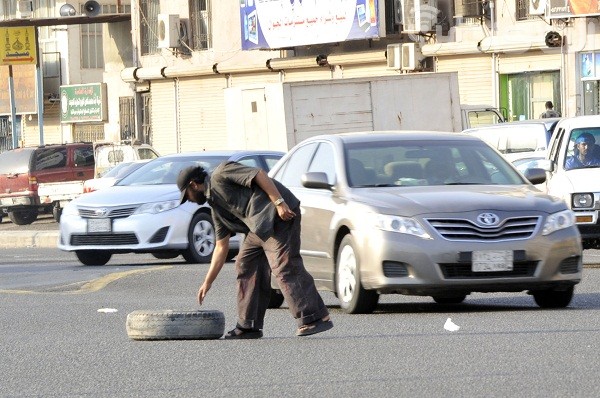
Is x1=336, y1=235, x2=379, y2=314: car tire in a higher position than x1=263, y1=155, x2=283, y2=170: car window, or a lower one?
lower

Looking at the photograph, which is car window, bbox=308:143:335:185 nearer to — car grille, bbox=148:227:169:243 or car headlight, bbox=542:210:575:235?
car headlight, bbox=542:210:575:235

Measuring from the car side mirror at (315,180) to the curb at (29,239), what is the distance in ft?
58.4

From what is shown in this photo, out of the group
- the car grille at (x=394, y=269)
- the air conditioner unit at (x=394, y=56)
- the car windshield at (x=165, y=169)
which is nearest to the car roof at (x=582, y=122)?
the car windshield at (x=165, y=169)

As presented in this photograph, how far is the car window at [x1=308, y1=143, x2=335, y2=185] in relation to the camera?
1396cm

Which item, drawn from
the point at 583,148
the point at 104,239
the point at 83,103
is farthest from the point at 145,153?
the point at 583,148

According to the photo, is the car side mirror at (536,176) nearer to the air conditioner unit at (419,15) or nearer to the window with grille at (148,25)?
the air conditioner unit at (419,15)

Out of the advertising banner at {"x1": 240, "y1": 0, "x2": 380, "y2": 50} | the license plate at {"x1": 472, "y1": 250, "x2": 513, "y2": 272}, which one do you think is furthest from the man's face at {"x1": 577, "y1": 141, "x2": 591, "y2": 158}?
the advertising banner at {"x1": 240, "y1": 0, "x2": 380, "y2": 50}

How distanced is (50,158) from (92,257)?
58.8 feet

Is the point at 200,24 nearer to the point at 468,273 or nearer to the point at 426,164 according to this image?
the point at 426,164

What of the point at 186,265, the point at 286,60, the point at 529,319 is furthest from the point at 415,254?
the point at 286,60

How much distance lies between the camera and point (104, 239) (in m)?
20.7

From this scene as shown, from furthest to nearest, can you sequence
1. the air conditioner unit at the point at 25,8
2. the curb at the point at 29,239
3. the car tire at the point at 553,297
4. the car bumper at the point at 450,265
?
the air conditioner unit at the point at 25,8 < the curb at the point at 29,239 < the car tire at the point at 553,297 < the car bumper at the point at 450,265

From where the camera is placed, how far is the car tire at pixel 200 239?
2088 cm

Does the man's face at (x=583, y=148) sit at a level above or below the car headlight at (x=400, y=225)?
above
